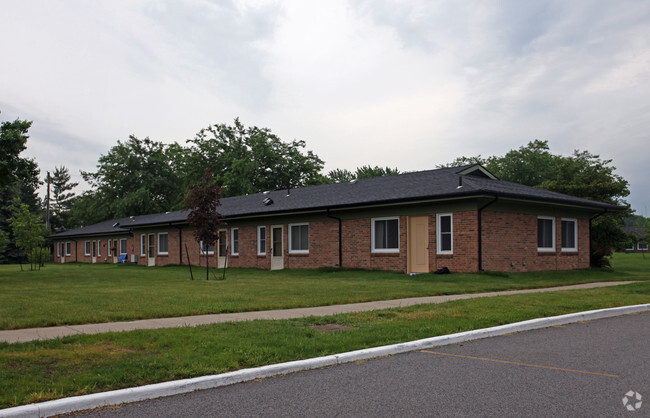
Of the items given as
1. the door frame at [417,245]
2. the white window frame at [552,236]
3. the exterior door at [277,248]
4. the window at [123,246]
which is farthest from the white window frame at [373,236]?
the window at [123,246]

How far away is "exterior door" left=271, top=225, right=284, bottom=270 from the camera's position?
27.9 m

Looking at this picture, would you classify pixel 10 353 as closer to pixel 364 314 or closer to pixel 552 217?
pixel 364 314

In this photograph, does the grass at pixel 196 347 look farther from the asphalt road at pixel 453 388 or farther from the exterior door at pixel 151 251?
the exterior door at pixel 151 251

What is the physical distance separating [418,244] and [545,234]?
5.41 metres

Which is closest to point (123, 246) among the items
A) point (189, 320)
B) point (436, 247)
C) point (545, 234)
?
point (436, 247)

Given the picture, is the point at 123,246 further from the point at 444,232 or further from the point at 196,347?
the point at 196,347

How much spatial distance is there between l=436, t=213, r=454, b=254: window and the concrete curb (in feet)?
37.1

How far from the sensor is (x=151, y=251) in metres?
39.1

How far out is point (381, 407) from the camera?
496cm

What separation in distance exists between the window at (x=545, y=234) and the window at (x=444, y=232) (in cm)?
407

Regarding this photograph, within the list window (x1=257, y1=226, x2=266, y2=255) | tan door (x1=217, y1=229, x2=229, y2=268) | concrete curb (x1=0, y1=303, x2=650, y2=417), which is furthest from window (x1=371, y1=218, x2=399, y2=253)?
concrete curb (x1=0, y1=303, x2=650, y2=417)

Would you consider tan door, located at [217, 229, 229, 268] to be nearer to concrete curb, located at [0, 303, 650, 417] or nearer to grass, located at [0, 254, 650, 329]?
grass, located at [0, 254, 650, 329]

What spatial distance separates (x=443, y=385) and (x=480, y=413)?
946 mm

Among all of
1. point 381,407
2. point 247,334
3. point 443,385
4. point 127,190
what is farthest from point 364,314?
point 127,190
